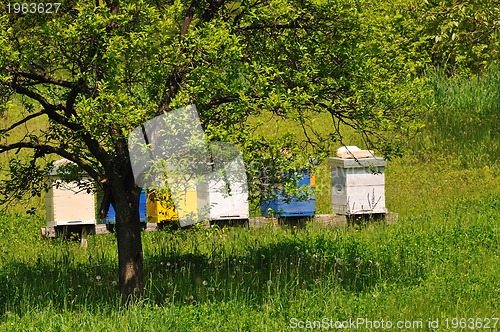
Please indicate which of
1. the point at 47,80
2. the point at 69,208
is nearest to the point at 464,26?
the point at 69,208

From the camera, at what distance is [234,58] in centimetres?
802

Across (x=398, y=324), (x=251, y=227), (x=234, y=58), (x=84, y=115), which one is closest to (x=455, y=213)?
(x=251, y=227)

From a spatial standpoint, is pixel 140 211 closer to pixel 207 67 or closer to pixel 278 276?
pixel 278 276

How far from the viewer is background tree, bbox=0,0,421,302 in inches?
312

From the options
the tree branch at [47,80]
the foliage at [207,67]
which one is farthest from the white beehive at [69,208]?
the tree branch at [47,80]

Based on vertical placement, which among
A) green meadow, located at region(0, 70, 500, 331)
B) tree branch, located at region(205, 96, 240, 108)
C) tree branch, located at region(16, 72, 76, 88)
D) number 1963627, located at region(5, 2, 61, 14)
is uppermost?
number 1963627, located at region(5, 2, 61, 14)

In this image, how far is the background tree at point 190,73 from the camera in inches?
312

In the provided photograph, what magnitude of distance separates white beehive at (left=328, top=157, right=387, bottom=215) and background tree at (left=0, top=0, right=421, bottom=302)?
3663 millimetres

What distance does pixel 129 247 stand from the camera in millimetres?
9312

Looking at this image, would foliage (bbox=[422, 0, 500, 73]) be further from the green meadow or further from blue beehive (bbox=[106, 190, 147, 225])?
blue beehive (bbox=[106, 190, 147, 225])

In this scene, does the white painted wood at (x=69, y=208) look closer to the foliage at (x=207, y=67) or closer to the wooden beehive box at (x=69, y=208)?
the wooden beehive box at (x=69, y=208)

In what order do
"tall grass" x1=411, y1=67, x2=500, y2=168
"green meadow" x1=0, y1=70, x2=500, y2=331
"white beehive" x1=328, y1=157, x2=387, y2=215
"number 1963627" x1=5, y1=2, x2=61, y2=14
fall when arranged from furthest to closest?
"tall grass" x1=411, y1=67, x2=500, y2=168 < "white beehive" x1=328, y1=157, x2=387, y2=215 < "green meadow" x1=0, y1=70, x2=500, y2=331 < "number 1963627" x1=5, y1=2, x2=61, y2=14

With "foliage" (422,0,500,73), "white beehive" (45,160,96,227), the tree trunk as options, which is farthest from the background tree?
"foliage" (422,0,500,73)

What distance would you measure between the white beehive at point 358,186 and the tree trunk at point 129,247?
488cm
